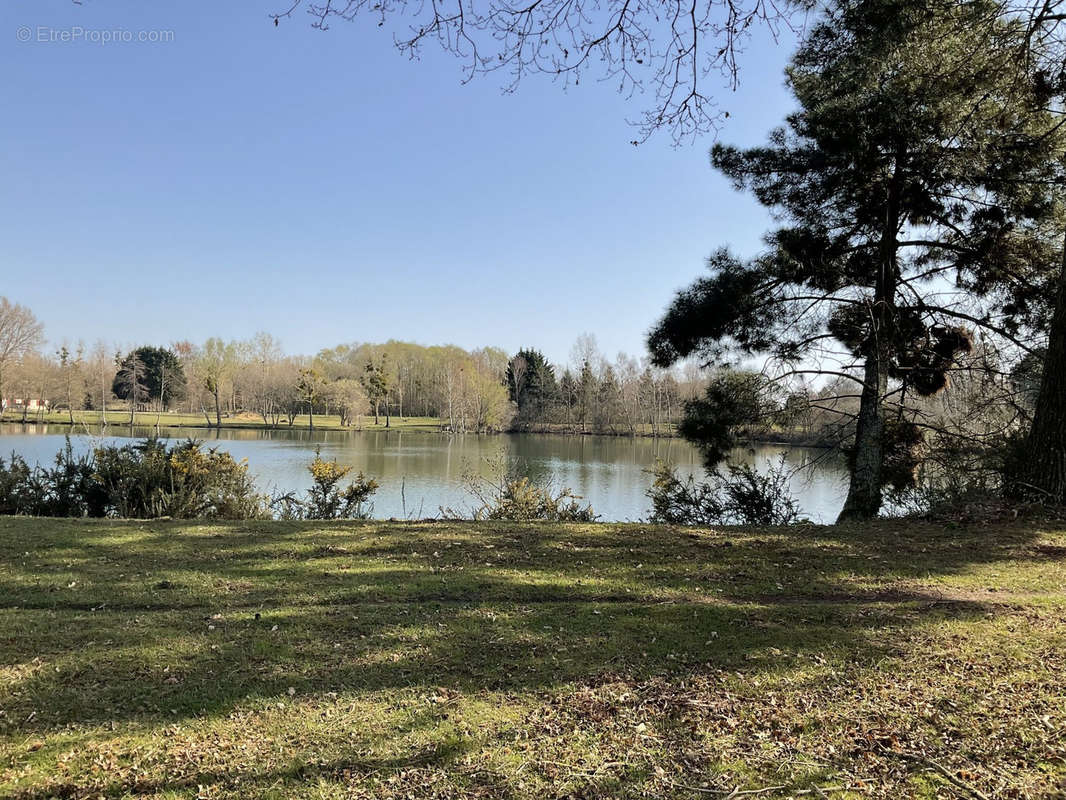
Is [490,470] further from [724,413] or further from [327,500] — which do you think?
[724,413]

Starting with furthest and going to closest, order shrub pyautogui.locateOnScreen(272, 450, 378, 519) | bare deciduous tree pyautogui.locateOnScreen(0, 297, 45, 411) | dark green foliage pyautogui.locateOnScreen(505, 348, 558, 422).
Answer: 1. dark green foliage pyautogui.locateOnScreen(505, 348, 558, 422)
2. bare deciduous tree pyautogui.locateOnScreen(0, 297, 45, 411)
3. shrub pyautogui.locateOnScreen(272, 450, 378, 519)

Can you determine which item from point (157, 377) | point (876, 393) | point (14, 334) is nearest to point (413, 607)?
point (876, 393)

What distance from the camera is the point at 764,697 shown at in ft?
8.53

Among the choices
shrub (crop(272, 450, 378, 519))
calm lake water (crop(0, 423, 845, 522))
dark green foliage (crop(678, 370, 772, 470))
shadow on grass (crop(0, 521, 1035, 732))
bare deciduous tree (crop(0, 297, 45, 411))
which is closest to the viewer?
shadow on grass (crop(0, 521, 1035, 732))

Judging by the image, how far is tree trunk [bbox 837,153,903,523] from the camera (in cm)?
777

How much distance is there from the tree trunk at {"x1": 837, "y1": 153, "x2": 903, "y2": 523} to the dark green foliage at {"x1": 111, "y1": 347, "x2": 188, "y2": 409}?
7064 cm

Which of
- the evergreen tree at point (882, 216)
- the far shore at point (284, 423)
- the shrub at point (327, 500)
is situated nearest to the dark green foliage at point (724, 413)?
the evergreen tree at point (882, 216)

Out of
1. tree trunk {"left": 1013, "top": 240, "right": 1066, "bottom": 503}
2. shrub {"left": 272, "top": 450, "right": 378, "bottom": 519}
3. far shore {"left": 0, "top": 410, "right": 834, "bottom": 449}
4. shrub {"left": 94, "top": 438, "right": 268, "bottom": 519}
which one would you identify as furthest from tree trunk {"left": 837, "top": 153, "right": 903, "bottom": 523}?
far shore {"left": 0, "top": 410, "right": 834, "bottom": 449}

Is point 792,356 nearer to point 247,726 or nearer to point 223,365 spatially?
point 247,726

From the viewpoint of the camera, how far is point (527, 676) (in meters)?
2.78

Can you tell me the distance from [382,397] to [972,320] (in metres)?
63.3

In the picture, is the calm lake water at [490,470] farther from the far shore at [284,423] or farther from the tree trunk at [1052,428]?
the far shore at [284,423]

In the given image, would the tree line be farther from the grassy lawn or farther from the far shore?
the grassy lawn

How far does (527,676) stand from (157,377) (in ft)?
255
